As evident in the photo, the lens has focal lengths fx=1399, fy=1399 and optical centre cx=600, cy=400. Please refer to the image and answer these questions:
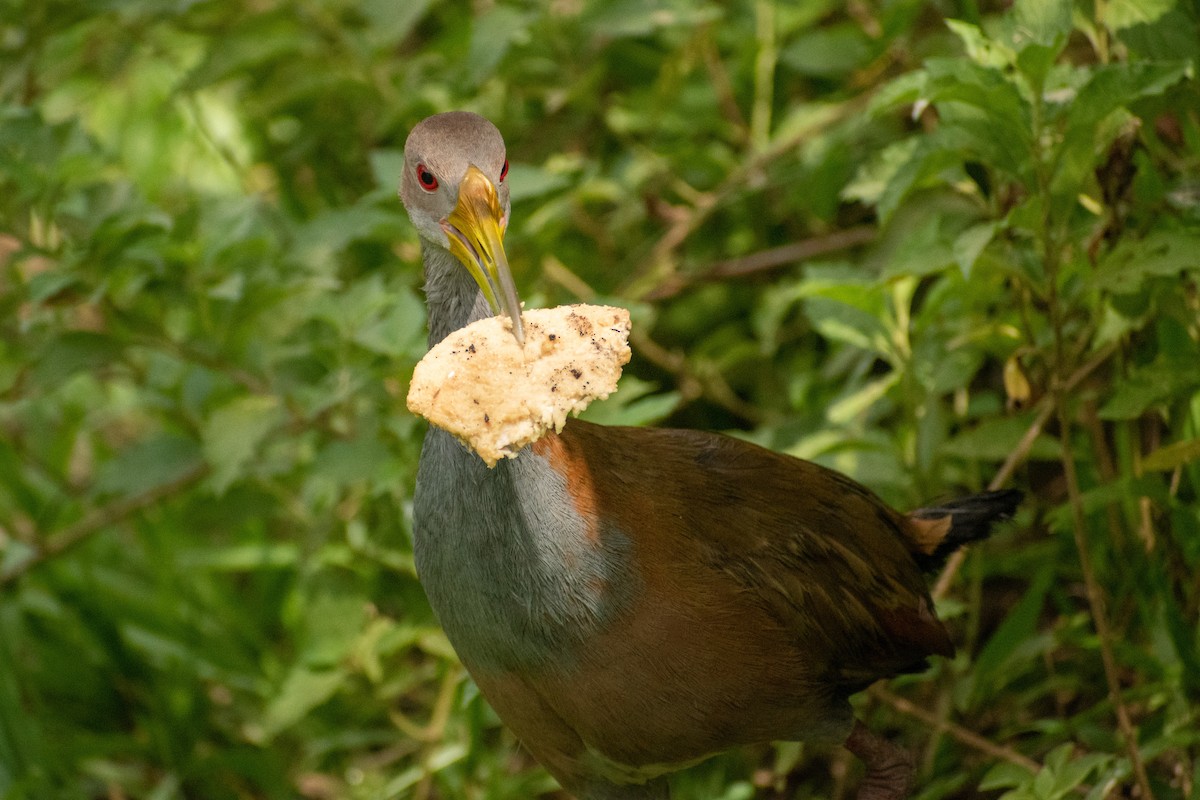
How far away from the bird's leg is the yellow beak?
4.62 feet

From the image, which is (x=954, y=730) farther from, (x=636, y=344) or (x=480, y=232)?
(x=480, y=232)

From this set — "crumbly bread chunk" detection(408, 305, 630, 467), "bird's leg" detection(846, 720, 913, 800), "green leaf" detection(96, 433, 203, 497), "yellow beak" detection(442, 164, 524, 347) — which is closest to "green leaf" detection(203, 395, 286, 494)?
"green leaf" detection(96, 433, 203, 497)

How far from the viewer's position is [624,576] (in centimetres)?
276

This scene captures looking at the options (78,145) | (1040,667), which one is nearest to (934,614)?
(1040,667)

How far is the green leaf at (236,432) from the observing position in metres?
3.79

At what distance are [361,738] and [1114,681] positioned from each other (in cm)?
229

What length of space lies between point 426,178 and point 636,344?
6.83ft

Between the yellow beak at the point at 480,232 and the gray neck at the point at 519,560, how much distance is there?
1.08ft

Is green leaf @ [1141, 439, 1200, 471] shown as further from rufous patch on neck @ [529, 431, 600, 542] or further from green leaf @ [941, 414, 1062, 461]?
rufous patch on neck @ [529, 431, 600, 542]

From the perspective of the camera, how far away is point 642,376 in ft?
17.1

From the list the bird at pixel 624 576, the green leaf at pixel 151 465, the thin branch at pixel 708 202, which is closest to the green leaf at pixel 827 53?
the thin branch at pixel 708 202

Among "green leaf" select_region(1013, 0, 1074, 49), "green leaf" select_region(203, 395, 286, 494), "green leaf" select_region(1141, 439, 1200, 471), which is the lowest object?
"green leaf" select_region(203, 395, 286, 494)

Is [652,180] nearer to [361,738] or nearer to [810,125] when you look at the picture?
[810,125]

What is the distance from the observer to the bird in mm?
2717
